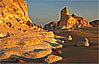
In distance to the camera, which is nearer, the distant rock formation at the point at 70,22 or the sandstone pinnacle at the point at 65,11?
the distant rock formation at the point at 70,22

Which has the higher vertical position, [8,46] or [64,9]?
[64,9]

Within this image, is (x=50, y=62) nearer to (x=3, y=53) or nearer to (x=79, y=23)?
(x=3, y=53)

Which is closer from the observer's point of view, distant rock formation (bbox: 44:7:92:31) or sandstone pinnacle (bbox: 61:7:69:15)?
distant rock formation (bbox: 44:7:92:31)

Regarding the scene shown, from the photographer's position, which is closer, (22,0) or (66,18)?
(22,0)

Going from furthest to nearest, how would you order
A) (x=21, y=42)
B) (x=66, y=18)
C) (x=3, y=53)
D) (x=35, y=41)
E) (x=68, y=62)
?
(x=66, y=18)
(x=35, y=41)
(x=21, y=42)
(x=3, y=53)
(x=68, y=62)

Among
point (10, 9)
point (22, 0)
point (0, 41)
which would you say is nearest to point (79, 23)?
point (22, 0)

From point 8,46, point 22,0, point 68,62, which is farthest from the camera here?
point 22,0

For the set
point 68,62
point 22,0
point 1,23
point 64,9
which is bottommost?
point 68,62

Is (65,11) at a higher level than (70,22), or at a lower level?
higher

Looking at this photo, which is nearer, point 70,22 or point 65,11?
point 70,22

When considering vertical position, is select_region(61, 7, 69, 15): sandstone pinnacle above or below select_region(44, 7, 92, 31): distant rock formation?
above

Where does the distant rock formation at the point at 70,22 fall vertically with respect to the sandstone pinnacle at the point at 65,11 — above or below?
below

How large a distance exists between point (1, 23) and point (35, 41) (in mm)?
5605

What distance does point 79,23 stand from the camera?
4856 cm
